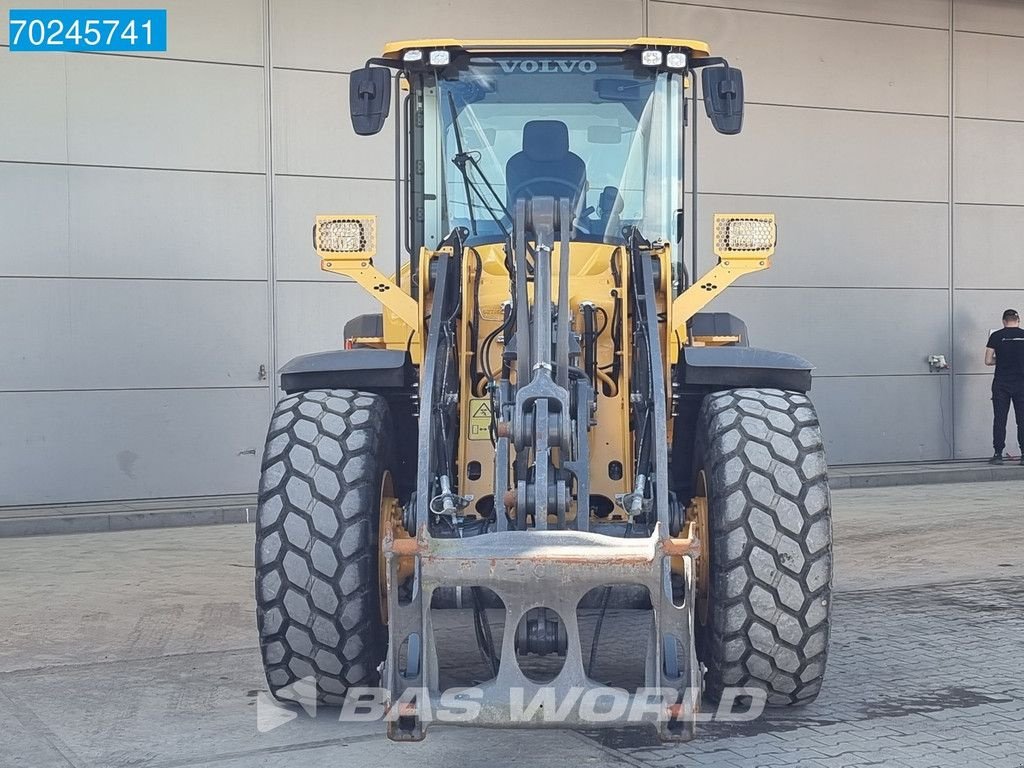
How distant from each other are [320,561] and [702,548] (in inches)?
56.7

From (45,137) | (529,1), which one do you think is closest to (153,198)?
(45,137)

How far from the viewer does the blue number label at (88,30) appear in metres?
13.3

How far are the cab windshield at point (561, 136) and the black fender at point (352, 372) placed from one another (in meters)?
0.88

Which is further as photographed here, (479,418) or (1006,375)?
(1006,375)

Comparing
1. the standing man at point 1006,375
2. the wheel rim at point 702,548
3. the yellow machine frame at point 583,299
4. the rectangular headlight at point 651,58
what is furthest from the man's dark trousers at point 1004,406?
the wheel rim at point 702,548

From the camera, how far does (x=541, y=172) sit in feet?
21.4

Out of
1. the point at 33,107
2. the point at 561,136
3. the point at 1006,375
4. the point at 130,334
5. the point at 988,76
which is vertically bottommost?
the point at 1006,375

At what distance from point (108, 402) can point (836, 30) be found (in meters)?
9.26

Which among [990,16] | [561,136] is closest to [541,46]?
[561,136]

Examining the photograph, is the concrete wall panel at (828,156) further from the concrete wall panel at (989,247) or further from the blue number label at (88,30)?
the blue number label at (88,30)

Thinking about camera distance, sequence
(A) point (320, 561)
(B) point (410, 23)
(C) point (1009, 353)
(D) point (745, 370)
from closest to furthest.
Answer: (A) point (320, 561) → (D) point (745, 370) → (B) point (410, 23) → (C) point (1009, 353)

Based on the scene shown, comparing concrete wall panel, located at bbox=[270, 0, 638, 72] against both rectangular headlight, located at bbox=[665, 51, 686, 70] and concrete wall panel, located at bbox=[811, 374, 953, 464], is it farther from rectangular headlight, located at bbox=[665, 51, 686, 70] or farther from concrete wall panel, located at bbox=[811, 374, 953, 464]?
rectangular headlight, located at bbox=[665, 51, 686, 70]

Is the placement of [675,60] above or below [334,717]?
above

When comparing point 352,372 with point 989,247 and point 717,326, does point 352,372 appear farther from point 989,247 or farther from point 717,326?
point 989,247
